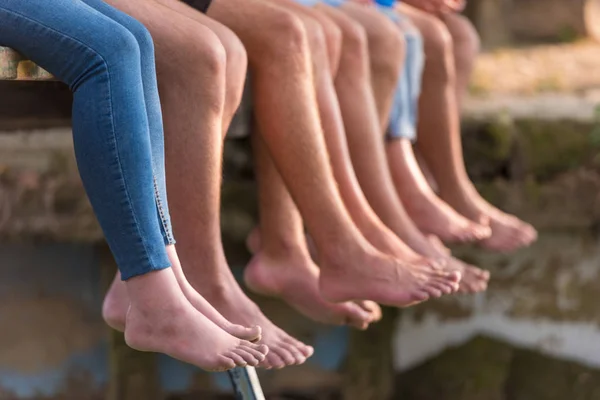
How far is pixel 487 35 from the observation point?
5.44 meters

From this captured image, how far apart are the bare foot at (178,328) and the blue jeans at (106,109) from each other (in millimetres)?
31

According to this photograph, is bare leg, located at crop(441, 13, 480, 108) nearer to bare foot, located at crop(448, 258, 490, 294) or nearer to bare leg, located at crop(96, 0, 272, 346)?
bare foot, located at crop(448, 258, 490, 294)

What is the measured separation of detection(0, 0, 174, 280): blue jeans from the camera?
5.97 feet

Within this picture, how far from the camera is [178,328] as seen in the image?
1.88m

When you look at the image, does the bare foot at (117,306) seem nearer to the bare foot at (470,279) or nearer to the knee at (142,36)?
the knee at (142,36)

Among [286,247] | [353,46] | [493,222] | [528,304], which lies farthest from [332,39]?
[528,304]

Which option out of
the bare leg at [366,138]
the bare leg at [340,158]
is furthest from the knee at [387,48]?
the bare leg at [340,158]

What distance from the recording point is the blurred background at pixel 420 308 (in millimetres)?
3301

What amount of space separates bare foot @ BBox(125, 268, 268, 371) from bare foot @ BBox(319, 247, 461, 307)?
20.4 inches

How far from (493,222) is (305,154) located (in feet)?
3.42

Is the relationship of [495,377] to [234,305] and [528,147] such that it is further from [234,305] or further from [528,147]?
[234,305]

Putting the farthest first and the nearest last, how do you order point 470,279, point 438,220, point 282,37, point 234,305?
point 438,220 → point 470,279 → point 282,37 → point 234,305

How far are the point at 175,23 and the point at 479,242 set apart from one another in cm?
131

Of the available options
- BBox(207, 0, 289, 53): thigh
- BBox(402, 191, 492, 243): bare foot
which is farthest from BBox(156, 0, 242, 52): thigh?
BBox(402, 191, 492, 243): bare foot
